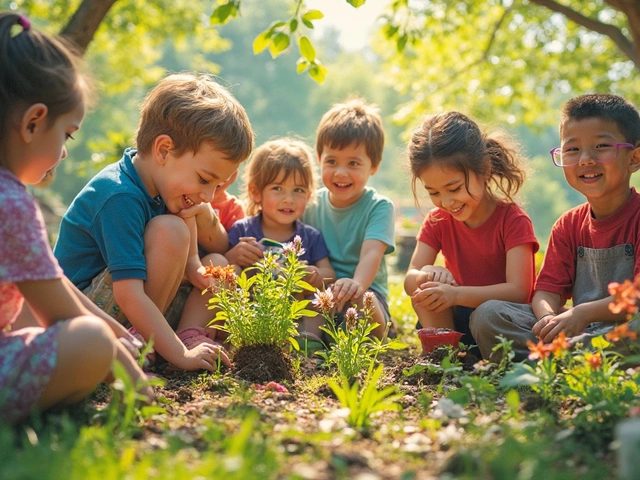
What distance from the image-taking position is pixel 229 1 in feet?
12.9

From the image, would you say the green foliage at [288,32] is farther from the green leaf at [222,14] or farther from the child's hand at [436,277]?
the child's hand at [436,277]

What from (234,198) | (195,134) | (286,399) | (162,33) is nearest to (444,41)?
(162,33)

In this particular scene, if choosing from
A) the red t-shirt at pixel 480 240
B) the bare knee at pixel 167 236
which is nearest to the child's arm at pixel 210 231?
the bare knee at pixel 167 236

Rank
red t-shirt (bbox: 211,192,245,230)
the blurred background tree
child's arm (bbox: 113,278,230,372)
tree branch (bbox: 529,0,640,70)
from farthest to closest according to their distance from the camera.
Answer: the blurred background tree
tree branch (bbox: 529,0,640,70)
red t-shirt (bbox: 211,192,245,230)
child's arm (bbox: 113,278,230,372)

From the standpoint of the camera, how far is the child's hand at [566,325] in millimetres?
2965

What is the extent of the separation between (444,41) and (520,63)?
84.3 inches

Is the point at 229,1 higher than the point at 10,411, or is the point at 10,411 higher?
the point at 229,1

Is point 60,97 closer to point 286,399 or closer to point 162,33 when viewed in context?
point 286,399

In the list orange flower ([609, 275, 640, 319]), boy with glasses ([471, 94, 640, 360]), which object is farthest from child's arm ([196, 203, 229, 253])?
orange flower ([609, 275, 640, 319])

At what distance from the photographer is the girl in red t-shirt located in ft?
11.8

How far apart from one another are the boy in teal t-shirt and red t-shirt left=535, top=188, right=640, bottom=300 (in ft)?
3.41

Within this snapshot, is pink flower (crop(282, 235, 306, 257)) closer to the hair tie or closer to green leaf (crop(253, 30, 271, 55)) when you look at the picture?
the hair tie

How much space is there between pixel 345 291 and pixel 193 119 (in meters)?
1.21

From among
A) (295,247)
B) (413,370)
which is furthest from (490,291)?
(295,247)
